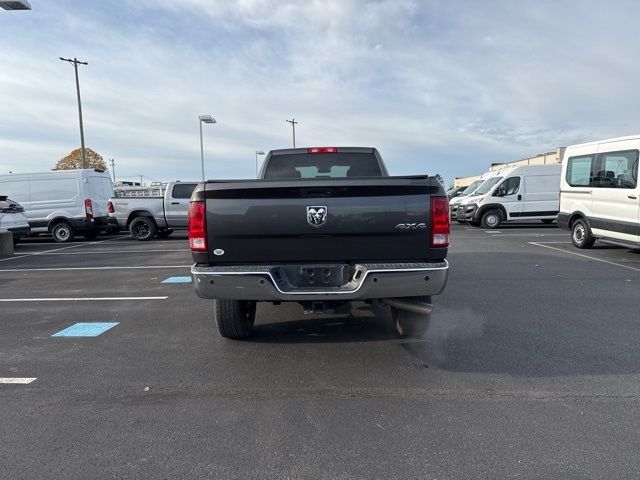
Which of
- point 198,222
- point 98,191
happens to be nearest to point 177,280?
point 198,222

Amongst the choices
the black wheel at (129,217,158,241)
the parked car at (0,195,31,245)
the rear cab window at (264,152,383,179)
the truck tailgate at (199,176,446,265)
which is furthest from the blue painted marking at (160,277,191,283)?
the black wheel at (129,217,158,241)

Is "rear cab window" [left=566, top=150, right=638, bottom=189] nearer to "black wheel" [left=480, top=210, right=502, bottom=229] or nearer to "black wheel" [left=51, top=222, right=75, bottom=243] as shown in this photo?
"black wheel" [left=480, top=210, right=502, bottom=229]

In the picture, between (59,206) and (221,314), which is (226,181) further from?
(59,206)

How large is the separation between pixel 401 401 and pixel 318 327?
6.03ft

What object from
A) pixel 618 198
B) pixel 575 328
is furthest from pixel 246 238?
pixel 618 198

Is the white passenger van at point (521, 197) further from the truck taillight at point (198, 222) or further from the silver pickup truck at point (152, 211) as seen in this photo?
the truck taillight at point (198, 222)

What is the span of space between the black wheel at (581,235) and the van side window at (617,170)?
47.7 inches

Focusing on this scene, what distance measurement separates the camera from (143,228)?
51.1 feet

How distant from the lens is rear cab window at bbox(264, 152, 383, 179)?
5.55 metres

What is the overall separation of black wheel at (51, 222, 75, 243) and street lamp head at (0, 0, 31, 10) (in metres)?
7.28

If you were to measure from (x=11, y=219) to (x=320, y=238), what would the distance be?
12.9 metres

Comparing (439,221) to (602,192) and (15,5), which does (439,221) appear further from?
(15,5)

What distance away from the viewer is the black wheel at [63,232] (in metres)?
15.2

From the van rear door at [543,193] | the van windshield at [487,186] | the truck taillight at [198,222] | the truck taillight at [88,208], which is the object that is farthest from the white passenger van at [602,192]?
the truck taillight at [88,208]
